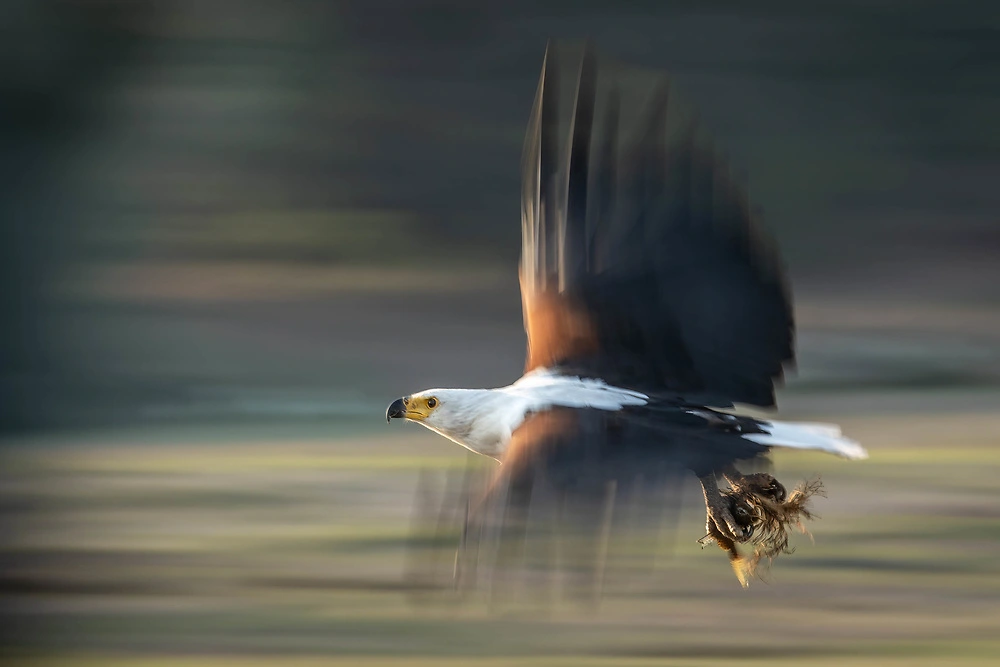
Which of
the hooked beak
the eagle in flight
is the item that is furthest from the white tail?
the hooked beak

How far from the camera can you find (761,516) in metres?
1.88

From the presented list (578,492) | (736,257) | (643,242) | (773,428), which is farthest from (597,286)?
(578,492)

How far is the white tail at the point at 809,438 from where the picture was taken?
172 centimetres

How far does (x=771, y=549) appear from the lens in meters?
1.89

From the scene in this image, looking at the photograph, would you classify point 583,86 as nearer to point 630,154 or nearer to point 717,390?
point 630,154

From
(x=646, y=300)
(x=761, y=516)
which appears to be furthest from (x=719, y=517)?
(x=646, y=300)

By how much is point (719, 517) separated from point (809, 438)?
204 mm

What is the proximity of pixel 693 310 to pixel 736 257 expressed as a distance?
109mm

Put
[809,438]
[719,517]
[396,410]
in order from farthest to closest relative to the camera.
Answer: [396,410]
[719,517]
[809,438]

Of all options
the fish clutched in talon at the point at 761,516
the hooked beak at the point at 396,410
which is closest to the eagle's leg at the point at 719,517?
the fish clutched in talon at the point at 761,516

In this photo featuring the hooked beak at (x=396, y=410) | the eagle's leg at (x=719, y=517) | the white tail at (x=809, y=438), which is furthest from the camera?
the hooked beak at (x=396, y=410)

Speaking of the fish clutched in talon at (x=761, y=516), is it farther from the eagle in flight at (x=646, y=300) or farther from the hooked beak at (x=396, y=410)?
the hooked beak at (x=396, y=410)

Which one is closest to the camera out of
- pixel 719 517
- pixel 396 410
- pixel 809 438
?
pixel 809 438

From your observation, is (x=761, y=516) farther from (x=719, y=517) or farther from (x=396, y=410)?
(x=396, y=410)
